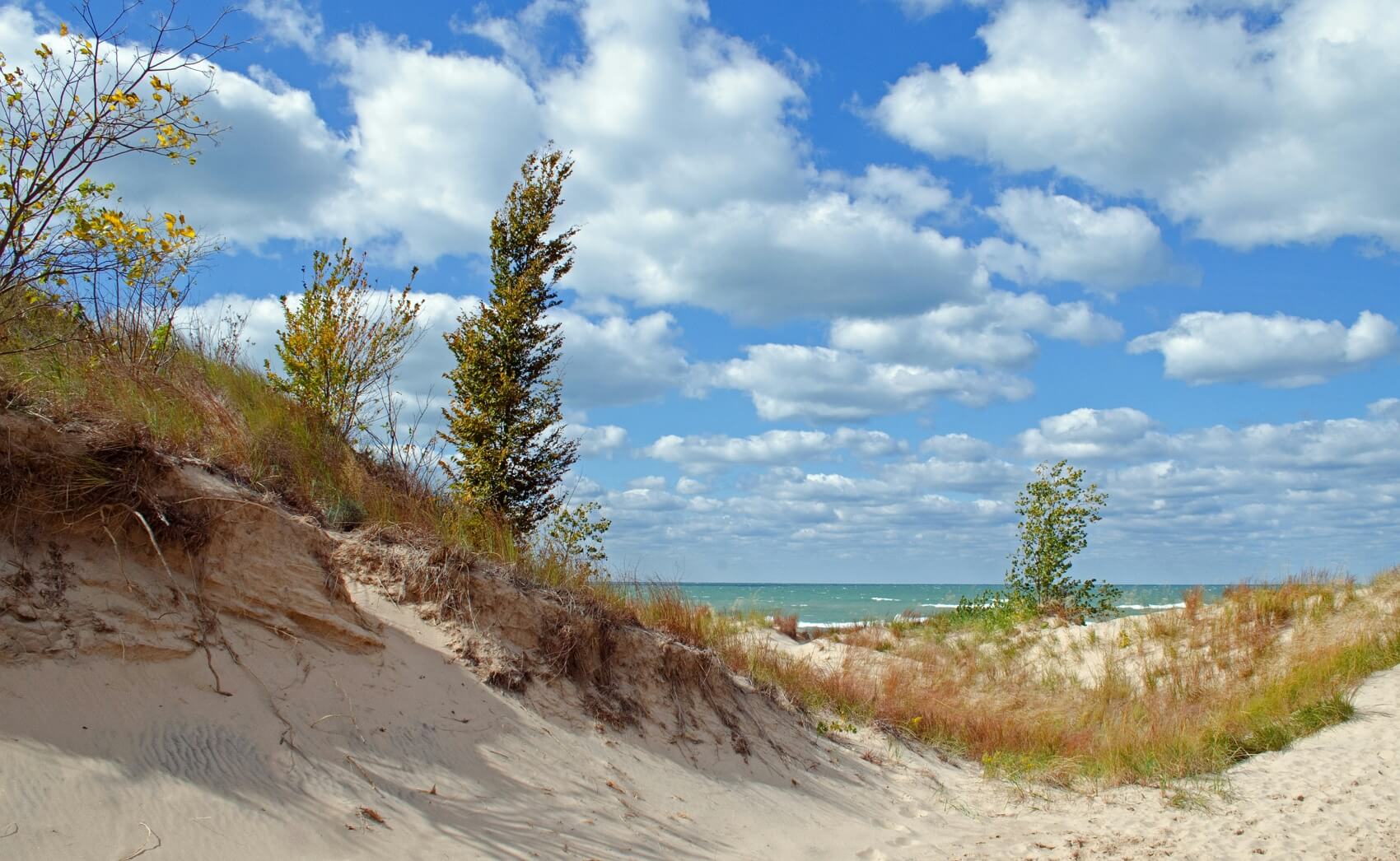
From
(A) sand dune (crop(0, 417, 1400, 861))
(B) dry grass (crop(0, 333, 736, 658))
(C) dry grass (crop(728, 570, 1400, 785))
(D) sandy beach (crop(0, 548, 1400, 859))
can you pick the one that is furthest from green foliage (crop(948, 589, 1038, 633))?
(B) dry grass (crop(0, 333, 736, 658))

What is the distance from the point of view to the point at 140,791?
4.18m

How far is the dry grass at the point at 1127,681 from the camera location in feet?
35.8

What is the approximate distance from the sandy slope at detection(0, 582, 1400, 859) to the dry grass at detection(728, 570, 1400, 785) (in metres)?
0.85

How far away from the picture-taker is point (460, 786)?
5.63 m

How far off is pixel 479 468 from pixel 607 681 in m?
6.13

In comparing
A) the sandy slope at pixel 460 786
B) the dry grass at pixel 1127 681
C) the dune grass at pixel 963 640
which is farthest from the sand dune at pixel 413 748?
the dry grass at pixel 1127 681

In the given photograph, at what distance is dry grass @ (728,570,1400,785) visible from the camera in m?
10.9

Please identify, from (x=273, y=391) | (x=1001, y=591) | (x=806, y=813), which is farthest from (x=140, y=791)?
(x=1001, y=591)

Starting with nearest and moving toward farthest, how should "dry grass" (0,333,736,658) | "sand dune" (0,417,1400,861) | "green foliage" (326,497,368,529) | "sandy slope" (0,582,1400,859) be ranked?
1. "sandy slope" (0,582,1400,859)
2. "sand dune" (0,417,1400,861)
3. "dry grass" (0,333,736,658)
4. "green foliage" (326,497,368,529)

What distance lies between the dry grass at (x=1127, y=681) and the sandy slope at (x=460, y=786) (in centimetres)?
85

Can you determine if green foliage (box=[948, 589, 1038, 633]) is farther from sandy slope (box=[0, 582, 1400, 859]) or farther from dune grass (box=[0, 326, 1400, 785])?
sandy slope (box=[0, 582, 1400, 859])

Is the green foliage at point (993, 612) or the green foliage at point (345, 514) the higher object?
the green foliage at point (345, 514)

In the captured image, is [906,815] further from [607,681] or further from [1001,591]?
[1001,591]

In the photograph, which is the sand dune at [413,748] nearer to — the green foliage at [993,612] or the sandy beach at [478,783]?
the sandy beach at [478,783]
